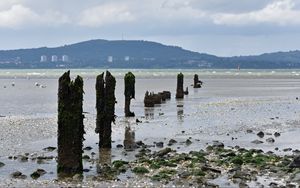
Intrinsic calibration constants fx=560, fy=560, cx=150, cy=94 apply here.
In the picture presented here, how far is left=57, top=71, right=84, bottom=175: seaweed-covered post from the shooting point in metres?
22.1

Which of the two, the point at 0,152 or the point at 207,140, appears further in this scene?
the point at 207,140

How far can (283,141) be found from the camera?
30.6 metres

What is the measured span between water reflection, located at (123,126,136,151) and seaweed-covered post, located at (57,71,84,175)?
6.11 meters

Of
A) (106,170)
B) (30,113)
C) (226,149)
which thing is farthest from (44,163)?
(30,113)

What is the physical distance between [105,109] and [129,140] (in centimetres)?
255

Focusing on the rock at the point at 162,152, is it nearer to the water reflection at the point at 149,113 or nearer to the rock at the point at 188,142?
the rock at the point at 188,142

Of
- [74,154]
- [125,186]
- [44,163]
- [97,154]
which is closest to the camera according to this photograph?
[125,186]

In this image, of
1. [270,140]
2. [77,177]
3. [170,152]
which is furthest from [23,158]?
[270,140]

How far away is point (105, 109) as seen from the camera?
30453 millimetres

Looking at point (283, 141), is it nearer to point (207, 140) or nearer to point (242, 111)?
point (207, 140)

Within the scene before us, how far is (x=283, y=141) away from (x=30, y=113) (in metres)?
28.5

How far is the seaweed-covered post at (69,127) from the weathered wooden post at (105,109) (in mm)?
6374

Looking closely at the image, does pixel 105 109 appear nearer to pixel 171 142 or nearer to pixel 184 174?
pixel 171 142

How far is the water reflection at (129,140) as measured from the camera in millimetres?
28670
